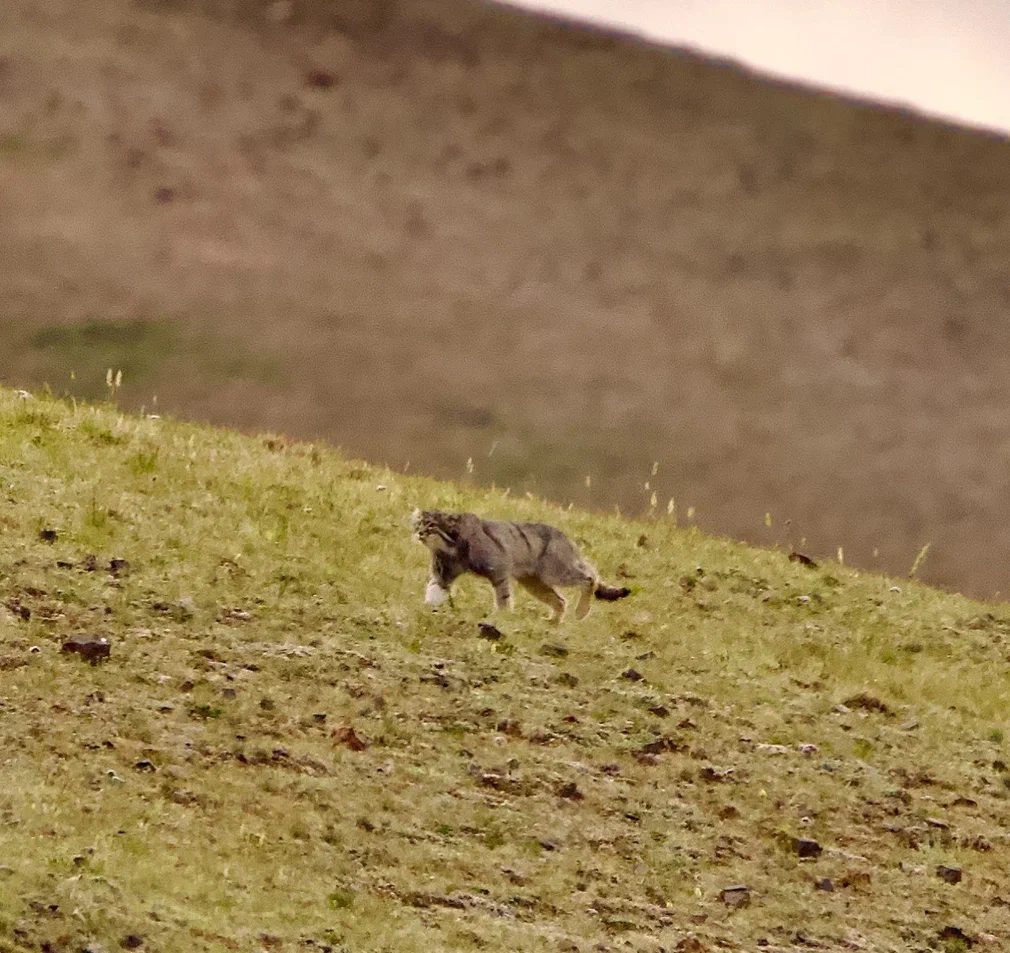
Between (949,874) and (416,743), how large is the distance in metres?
2.52

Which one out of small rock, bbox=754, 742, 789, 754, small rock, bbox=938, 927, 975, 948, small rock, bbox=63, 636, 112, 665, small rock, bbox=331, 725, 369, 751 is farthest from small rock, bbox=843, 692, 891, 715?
small rock, bbox=63, 636, 112, 665

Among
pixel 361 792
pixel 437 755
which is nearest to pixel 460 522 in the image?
pixel 437 755

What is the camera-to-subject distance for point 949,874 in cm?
665

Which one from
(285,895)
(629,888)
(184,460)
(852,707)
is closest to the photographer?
(285,895)

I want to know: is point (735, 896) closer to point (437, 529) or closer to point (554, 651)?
point (554, 651)

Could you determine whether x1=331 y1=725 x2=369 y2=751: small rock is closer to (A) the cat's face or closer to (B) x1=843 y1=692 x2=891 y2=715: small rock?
(A) the cat's face

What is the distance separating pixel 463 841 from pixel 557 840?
0.43 metres

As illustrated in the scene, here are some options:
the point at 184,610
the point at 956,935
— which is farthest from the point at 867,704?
the point at 184,610

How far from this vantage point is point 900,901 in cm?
632

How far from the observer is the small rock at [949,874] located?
21.7 feet

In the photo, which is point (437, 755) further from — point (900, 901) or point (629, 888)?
point (900, 901)

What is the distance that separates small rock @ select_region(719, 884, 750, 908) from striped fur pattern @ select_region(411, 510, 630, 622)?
2990 millimetres

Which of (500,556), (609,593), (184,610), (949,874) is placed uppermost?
(500,556)

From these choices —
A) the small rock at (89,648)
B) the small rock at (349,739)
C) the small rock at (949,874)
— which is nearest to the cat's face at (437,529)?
the small rock at (349,739)
